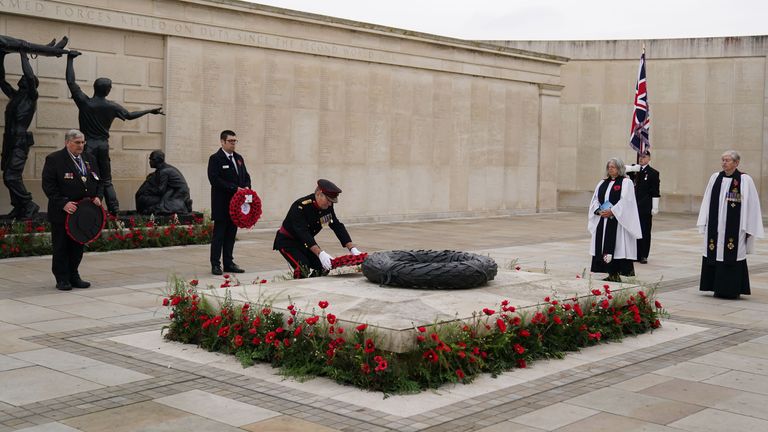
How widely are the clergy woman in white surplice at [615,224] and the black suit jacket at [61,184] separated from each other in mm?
6194

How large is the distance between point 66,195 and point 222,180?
2.18 m

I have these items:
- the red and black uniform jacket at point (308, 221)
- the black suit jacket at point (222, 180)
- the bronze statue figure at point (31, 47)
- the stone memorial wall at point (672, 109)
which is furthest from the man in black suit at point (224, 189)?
the stone memorial wall at point (672, 109)

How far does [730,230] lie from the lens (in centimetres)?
1108

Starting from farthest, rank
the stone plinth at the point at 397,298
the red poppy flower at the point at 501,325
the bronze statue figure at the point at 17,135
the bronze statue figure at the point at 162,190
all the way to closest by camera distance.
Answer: the bronze statue figure at the point at 162,190 < the bronze statue figure at the point at 17,135 < the red poppy flower at the point at 501,325 < the stone plinth at the point at 397,298

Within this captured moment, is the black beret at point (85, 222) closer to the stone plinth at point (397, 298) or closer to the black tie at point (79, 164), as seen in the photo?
the black tie at point (79, 164)

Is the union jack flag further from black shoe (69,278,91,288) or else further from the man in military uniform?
black shoe (69,278,91,288)

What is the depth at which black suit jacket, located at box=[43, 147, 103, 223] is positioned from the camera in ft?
33.7

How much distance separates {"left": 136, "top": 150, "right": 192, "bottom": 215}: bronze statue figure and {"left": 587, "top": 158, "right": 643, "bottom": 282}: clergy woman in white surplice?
720 centimetres

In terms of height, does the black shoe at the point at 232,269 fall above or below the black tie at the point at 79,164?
below

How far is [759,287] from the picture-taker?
40.7ft

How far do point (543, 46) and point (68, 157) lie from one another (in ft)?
71.4

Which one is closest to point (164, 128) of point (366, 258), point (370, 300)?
point (366, 258)

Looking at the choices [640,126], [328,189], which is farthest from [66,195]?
[640,126]

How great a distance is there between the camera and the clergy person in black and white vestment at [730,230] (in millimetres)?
11039
